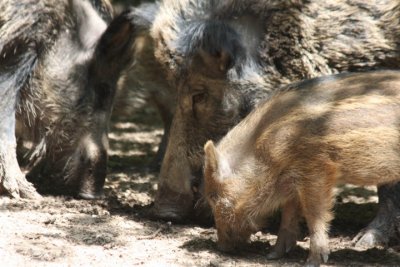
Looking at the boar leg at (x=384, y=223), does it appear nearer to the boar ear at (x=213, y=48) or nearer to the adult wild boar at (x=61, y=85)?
the boar ear at (x=213, y=48)

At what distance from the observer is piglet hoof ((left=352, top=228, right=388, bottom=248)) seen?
17.9ft

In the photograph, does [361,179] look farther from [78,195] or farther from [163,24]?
[78,195]

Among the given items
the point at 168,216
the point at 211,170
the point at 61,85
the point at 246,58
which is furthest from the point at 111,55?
the point at 211,170

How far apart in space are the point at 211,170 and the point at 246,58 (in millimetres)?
1109

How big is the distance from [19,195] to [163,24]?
163cm

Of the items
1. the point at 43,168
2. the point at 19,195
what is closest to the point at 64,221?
the point at 19,195

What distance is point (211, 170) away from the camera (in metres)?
4.91

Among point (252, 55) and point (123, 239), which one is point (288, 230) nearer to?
point (123, 239)

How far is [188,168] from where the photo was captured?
5.68m

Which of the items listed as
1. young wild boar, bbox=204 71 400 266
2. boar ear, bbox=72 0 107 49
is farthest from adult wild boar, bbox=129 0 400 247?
boar ear, bbox=72 0 107 49

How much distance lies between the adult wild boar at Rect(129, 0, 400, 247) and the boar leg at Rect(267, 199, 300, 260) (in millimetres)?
785

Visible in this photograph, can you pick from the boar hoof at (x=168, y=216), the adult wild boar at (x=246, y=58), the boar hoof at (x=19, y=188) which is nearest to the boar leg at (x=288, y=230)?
the adult wild boar at (x=246, y=58)

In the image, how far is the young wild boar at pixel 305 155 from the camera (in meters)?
4.60

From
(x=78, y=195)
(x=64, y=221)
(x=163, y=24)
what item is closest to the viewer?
(x=64, y=221)
